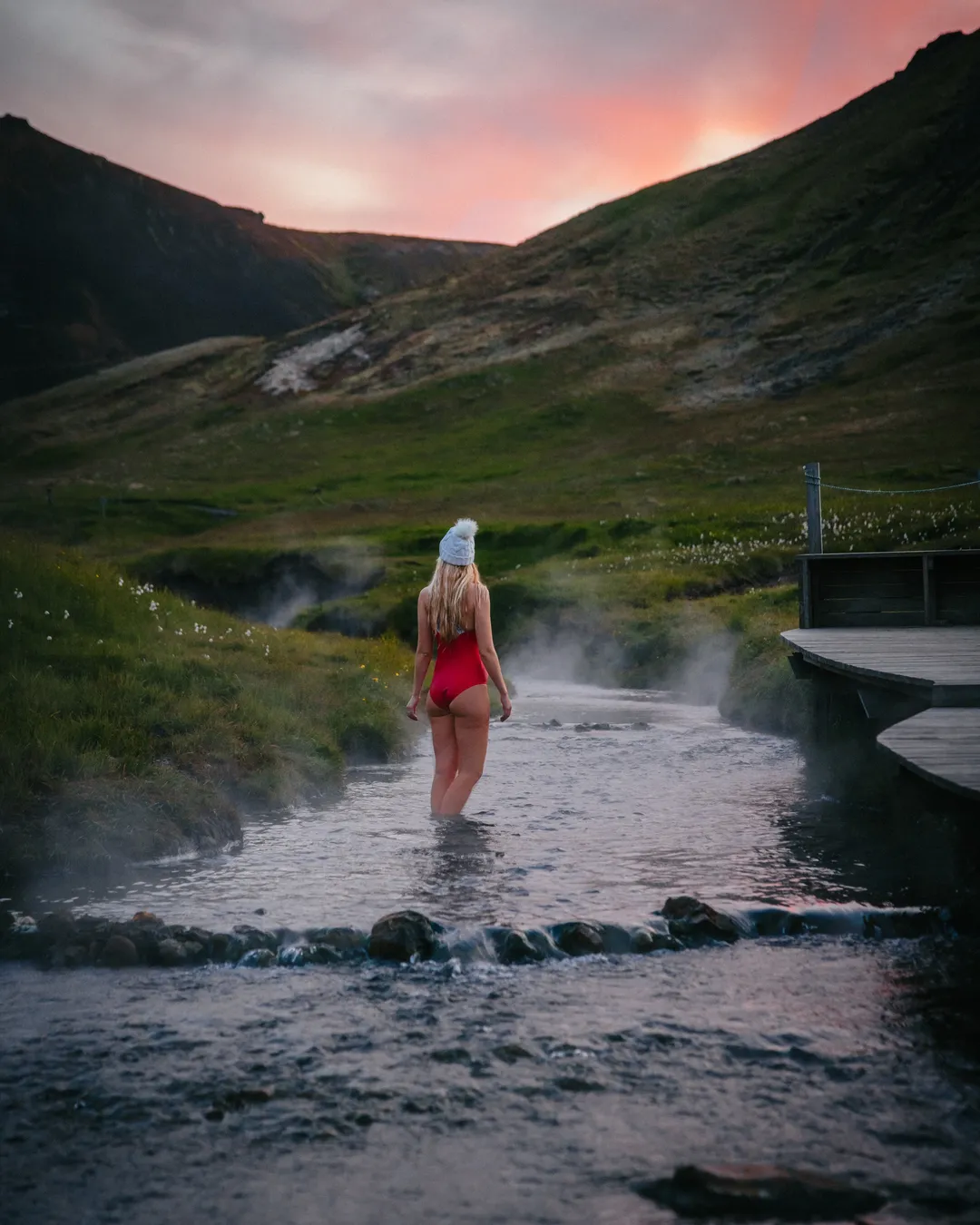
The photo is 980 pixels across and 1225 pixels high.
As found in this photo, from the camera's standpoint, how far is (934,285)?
11525cm

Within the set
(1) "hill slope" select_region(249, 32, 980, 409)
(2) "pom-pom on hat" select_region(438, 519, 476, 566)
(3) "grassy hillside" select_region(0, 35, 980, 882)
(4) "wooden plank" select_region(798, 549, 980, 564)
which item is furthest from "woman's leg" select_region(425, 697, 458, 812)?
(1) "hill slope" select_region(249, 32, 980, 409)

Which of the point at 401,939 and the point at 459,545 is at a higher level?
the point at 459,545

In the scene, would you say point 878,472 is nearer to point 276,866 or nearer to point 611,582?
point 611,582

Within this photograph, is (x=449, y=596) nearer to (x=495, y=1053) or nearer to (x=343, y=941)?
(x=343, y=941)

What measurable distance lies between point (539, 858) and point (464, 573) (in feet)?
8.92

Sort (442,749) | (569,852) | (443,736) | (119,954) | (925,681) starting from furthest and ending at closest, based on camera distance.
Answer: (442,749), (443,736), (569,852), (925,681), (119,954)

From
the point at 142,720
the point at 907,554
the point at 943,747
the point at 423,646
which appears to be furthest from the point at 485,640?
the point at 907,554

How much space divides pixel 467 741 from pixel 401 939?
3918 millimetres

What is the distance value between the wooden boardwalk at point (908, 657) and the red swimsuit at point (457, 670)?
383cm

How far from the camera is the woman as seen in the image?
12242mm

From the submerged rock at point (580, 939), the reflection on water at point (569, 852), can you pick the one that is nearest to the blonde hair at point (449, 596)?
the reflection on water at point (569, 852)

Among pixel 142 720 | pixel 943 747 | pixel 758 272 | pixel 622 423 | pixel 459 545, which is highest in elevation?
pixel 758 272

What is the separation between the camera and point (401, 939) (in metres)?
8.96

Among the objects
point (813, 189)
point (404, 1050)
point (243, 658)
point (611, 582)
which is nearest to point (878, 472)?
point (611, 582)
